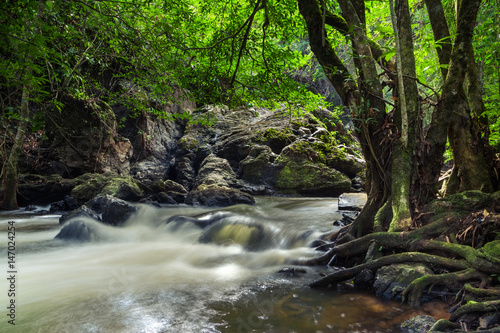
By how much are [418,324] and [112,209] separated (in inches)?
324

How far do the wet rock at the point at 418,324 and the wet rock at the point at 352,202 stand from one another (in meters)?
6.14

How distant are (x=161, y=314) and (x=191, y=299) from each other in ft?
1.50

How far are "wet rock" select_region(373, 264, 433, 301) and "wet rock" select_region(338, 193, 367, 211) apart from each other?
5382 millimetres

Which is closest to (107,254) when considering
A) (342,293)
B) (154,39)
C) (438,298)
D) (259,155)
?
(154,39)

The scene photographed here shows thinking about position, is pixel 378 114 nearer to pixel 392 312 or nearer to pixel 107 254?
pixel 392 312

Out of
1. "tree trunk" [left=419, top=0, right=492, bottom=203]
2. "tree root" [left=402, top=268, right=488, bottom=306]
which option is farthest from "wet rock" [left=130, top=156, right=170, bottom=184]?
"tree root" [left=402, top=268, right=488, bottom=306]

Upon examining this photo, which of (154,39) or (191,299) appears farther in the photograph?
(154,39)

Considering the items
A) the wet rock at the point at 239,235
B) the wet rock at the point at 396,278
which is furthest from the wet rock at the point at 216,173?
the wet rock at the point at 396,278

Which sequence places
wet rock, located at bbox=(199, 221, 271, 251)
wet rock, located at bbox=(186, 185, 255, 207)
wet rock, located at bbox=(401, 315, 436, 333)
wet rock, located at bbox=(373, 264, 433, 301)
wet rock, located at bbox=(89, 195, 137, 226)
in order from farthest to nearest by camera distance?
wet rock, located at bbox=(186, 185, 255, 207) < wet rock, located at bbox=(89, 195, 137, 226) < wet rock, located at bbox=(199, 221, 271, 251) < wet rock, located at bbox=(373, 264, 433, 301) < wet rock, located at bbox=(401, 315, 436, 333)

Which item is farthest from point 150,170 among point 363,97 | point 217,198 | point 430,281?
point 430,281

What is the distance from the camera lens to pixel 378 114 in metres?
4.58

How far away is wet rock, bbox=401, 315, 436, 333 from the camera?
2.50 meters

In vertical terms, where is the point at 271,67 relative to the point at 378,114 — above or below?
above

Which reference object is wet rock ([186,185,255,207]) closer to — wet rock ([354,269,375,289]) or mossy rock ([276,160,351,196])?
mossy rock ([276,160,351,196])
